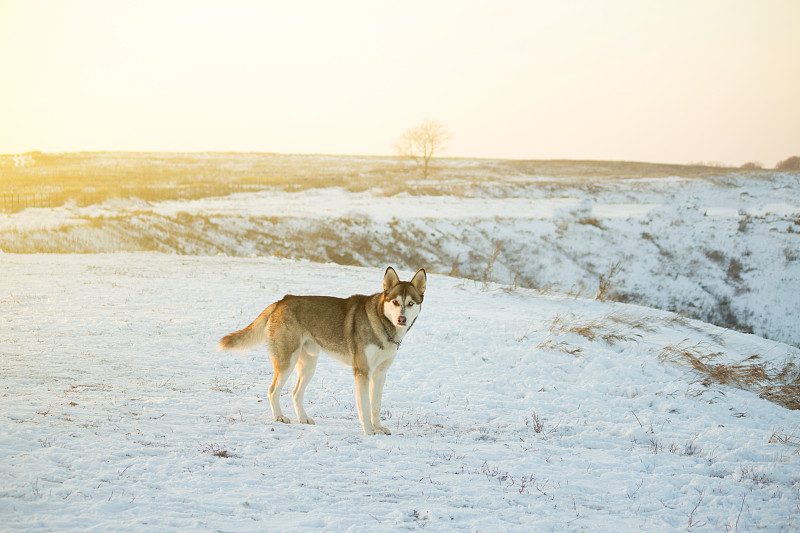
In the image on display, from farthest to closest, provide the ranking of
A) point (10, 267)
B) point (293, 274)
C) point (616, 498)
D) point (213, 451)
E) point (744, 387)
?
point (293, 274) → point (10, 267) → point (744, 387) → point (213, 451) → point (616, 498)

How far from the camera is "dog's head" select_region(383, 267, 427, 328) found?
7355 mm

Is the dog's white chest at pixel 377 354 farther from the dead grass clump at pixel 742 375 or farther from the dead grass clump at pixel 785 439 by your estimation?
the dead grass clump at pixel 742 375

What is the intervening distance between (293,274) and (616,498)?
58.0 ft

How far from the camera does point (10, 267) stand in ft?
68.4

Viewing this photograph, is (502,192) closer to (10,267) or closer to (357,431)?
(10,267)

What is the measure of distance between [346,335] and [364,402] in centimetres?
98

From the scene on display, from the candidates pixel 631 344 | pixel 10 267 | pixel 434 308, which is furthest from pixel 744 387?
pixel 10 267

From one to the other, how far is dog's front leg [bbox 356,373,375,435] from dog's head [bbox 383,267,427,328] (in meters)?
0.95

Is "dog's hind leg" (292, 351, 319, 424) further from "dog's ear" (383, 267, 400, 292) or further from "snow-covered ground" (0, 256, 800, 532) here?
"dog's ear" (383, 267, 400, 292)

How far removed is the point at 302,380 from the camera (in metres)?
8.24

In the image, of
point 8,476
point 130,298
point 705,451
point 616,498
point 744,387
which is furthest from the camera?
point 130,298

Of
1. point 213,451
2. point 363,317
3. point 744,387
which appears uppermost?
point 363,317

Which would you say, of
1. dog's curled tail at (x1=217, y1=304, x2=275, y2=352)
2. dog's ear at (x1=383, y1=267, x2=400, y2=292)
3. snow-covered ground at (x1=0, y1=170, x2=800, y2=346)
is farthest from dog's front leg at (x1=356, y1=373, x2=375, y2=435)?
snow-covered ground at (x1=0, y1=170, x2=800, y2=346)

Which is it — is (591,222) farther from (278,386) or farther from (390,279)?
(278,386)
